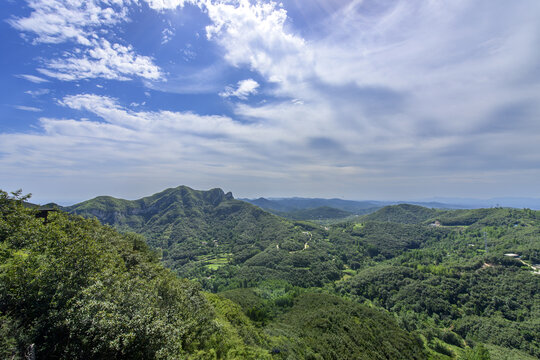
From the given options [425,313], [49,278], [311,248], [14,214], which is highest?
[14,214]

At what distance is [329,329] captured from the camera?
58.3m

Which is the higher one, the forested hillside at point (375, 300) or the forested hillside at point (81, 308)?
the forested hillside at point (81, 308)

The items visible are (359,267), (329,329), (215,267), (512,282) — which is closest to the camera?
(329,329)

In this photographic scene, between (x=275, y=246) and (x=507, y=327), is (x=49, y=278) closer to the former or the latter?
(x=507, y=327)

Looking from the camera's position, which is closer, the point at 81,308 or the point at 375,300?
the point at 81,308

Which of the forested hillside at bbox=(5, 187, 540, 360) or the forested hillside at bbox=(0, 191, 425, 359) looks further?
the forested hillside at bbox=(5, 187, 540, 360)

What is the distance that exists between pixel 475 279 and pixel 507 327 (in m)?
35.4

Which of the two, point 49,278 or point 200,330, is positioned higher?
point 49,278

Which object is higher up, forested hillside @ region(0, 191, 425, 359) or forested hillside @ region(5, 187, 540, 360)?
forested hillside @ region(0, 191, 425, 359)

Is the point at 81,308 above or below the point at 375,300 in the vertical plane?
above

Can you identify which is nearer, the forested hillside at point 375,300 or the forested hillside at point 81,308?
the forested hillside at point 81,308

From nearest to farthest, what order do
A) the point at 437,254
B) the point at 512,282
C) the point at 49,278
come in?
the point at 49,278
the point at 512,282
the point at 437,254

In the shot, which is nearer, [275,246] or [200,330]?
[200,330]

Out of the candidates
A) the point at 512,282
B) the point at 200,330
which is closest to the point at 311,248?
the point at 512,282
